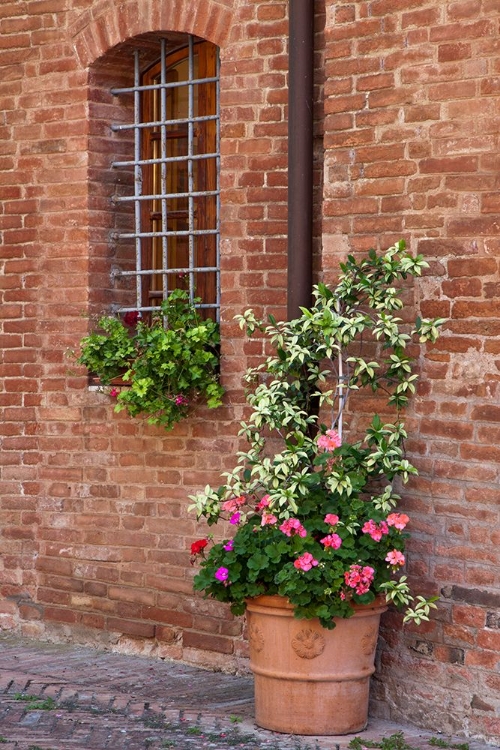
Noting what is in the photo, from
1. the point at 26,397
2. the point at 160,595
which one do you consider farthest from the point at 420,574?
the point at 26,397

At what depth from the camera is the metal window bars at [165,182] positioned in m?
6.77

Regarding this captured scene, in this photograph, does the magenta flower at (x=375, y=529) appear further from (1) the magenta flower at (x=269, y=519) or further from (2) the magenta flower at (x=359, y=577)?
(1) the magenta flower at (x=269, y=519)

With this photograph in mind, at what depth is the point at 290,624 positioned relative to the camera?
5.32 metres

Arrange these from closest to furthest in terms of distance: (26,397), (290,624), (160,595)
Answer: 1. (290,624)
2. (160,595)
3. (26,397)

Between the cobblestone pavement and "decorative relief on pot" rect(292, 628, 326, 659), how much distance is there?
14.4 inches

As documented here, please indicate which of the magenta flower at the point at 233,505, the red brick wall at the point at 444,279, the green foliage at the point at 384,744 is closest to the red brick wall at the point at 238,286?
the red brick wall at the point at 444,279

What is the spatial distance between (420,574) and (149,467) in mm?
1882

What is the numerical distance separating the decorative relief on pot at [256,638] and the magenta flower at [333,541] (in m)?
0.53

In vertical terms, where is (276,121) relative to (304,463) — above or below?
above

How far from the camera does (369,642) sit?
5398 mm

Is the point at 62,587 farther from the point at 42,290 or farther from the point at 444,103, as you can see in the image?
the point at 444,103

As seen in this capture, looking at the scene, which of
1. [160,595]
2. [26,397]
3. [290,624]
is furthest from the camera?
[26,397]

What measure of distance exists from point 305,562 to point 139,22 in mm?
3223

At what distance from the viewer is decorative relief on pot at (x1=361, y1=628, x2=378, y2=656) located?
5.37m
